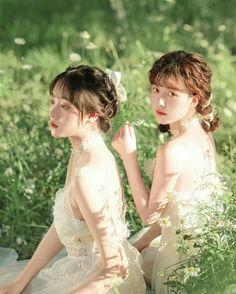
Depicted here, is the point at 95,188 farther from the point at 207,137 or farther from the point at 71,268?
the point at 207,137

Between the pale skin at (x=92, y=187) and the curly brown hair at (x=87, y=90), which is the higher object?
the curly brown hair at (x=87, y=90)

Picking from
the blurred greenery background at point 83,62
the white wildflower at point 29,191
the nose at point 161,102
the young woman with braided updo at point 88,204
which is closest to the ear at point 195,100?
the nose at point 161,102

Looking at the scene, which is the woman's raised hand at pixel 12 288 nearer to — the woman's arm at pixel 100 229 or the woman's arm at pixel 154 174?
the woman's arm at pixel 100 229

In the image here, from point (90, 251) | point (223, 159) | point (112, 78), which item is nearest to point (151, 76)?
point (112, 78)

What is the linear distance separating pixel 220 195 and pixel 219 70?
299 cm

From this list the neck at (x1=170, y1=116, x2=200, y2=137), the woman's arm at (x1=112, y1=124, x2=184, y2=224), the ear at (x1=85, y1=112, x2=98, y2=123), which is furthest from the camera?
the neck at (x1=170, y1=116, x2=200, y2=137)

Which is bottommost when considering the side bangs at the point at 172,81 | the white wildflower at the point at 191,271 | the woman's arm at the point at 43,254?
the white wildflower at the point at 191,271

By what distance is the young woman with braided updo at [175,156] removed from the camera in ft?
13.4

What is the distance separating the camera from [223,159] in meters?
5.63

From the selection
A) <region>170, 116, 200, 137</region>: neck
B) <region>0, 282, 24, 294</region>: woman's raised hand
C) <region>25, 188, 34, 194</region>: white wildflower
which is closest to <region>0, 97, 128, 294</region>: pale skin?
<region>0, 282, 24, 294</region>: woman's raised hand

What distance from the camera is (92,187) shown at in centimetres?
382

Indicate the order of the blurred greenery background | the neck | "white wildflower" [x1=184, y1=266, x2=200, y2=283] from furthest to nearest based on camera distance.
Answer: the blurred greenery background
the neck
"white wildflower" [x1=184, y1=266, x2=200, y2=283]

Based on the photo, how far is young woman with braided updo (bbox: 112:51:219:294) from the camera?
13.4ft

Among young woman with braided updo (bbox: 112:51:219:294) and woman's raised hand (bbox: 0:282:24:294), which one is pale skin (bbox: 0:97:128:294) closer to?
young woman with braided updo (bbox: 112:51:219:294)
